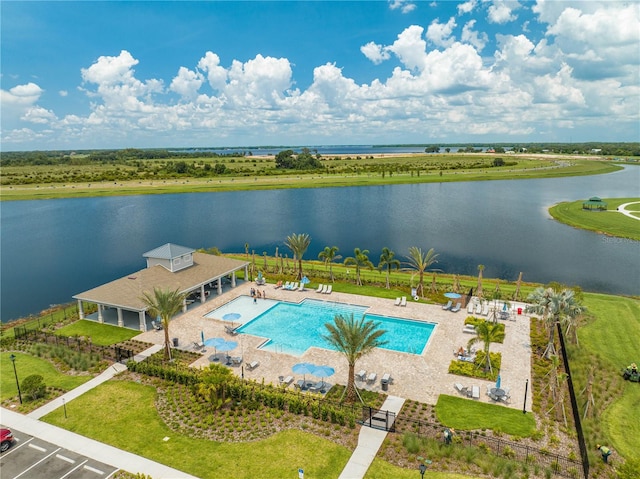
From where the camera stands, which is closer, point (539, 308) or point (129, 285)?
point (539, 308)

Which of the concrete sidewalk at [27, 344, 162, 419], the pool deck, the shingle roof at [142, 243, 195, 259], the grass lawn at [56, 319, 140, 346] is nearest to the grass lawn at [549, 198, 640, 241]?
the pool deck

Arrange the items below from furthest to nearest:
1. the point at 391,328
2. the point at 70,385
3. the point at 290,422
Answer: the point at 391,328 → the point at 70,385 → the point at 290,422

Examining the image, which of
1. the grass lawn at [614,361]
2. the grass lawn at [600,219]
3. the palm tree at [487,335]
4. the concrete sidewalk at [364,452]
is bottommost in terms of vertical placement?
the grass lawn at [614,361]

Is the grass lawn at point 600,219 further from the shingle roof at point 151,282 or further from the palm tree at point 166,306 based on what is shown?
the palm tree at point 166,306

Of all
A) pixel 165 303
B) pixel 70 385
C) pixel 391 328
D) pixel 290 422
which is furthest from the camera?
pixel 391 328

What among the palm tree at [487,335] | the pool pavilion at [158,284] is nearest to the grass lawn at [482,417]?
the palm tree at [487,335]

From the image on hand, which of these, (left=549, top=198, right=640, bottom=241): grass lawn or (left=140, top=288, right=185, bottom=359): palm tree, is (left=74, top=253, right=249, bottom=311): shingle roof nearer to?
(left=140, top=288, right=185, bottom=359): palm tree

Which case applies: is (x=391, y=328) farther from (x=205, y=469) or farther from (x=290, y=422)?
(x=205, y=469)

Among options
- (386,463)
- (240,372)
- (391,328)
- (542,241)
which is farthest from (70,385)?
(542,241)
